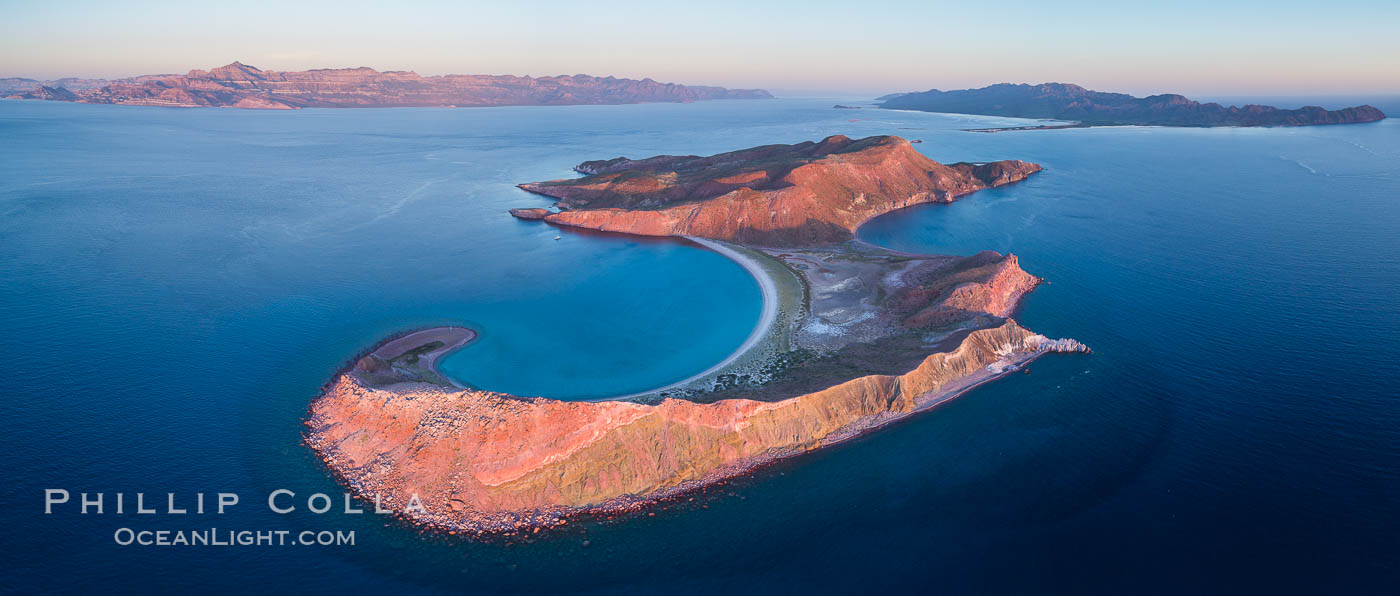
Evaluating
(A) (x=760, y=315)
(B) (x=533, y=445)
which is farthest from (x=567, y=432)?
(A) (x=760, y=315)

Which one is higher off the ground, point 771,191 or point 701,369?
point 771,191

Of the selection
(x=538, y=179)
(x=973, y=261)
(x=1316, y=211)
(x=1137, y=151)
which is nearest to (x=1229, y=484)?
(x=973, y=261)

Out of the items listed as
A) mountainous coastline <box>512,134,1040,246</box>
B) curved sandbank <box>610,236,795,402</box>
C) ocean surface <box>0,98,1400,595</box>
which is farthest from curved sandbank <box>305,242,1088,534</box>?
mountainous coastline <box>512,134,1040,246</box>

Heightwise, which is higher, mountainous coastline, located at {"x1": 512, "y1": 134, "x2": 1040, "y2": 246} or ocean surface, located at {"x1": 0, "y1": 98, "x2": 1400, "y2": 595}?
mountainous coastline, located at {"x1": 512, "y1": 134, "x2": 1040, "y2": 246}

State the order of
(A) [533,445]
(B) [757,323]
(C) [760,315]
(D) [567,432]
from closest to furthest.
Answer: (A) [533,445] < (D) [567,432] < (B) [757,323] < (C) [760,315]

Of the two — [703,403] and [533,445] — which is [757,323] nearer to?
[703,403]

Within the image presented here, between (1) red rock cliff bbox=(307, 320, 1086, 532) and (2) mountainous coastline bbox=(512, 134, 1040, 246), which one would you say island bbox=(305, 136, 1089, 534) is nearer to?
(1) red rock cliff bbox=(307, 320, 1086, 532)

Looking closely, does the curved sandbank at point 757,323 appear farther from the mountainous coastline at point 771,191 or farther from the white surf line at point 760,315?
the mountainous coastline at point 771,191
